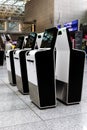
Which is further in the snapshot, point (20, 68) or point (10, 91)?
point (10, 91)

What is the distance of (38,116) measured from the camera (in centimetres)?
343

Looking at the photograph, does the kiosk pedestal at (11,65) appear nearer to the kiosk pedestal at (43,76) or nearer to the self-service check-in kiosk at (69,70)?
the self-service check-in kiosk at (69,70)

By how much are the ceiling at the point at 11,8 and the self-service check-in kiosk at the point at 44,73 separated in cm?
2464

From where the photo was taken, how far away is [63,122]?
3.16 meters

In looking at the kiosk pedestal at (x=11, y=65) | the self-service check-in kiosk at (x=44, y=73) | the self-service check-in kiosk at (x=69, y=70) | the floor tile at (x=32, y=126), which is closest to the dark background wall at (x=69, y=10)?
the kiosk pedestal at (x=11, y=65)

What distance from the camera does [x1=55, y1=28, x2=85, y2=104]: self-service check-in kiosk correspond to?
3.88m

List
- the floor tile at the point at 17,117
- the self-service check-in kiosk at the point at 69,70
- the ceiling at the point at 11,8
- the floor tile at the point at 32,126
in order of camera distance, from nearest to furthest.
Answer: the floor tile at the point at 32,126, the floor tile at the point at 17,117, the self-service check-in kiosk at the point at 69,70, the ceiling at the point at 11,8

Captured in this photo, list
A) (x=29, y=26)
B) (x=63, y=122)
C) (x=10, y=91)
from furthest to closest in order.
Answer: (x=29, y=26) < (x=10, y=91) < (x=63, y=122)

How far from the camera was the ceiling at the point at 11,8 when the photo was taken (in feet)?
91.6

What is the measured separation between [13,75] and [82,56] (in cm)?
241

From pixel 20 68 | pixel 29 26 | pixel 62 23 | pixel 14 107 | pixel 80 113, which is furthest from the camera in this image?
pixel 29 26

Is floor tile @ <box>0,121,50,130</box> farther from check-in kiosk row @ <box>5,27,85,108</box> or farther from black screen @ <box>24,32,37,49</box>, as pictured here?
black screen @ <box>24,32,37,49</box>

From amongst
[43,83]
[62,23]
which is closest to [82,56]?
[43,83]

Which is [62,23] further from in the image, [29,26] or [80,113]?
[80,113]
